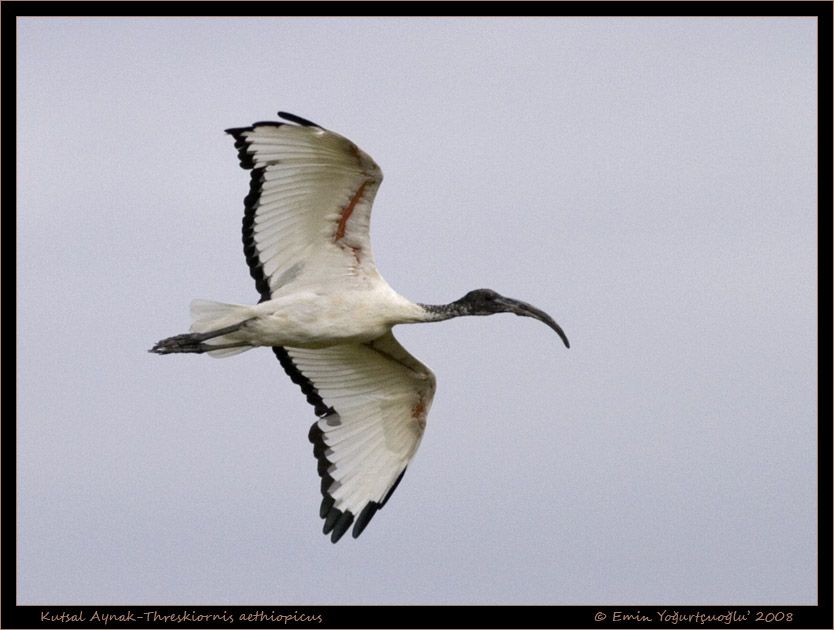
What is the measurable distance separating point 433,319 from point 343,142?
1.90 m

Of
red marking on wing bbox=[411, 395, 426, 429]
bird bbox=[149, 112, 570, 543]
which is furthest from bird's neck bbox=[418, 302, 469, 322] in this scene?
red marking on wing bbox=[411, 395, 426, 429]

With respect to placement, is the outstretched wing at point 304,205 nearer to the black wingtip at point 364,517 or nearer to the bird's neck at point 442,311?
the bird's neck at point 442,311

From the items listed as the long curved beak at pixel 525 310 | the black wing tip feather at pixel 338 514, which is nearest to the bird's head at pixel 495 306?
the long curved beak at pixel 525 310

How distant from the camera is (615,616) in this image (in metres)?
18.2

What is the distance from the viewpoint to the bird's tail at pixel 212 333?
18.2 m

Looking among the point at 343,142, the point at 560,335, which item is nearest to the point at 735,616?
the point at 560,335

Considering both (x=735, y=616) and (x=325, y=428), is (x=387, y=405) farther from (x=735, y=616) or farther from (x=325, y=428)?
(x=735, y=616)

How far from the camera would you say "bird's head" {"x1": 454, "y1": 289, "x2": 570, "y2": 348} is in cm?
1852

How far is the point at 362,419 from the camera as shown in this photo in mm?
19641

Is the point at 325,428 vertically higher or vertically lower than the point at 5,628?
higher

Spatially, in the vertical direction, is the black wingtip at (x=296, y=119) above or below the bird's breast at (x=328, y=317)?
above

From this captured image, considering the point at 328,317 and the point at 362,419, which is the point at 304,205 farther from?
the point at 362,419

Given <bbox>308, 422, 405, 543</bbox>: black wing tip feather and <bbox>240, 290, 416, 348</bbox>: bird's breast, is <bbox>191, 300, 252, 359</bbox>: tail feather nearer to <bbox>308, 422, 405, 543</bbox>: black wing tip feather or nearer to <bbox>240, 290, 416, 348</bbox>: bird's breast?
<bbox>240, 290, 416, 348</bbox>: bird's breast

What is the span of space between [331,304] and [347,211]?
822 mm
